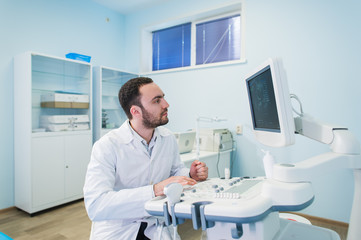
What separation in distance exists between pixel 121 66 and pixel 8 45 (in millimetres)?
1713

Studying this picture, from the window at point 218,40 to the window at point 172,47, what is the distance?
20 centimetres

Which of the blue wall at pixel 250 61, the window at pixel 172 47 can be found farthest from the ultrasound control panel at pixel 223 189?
the window at pixel 172 47

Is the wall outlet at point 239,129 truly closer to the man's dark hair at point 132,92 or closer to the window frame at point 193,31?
the window frame at point 193,31

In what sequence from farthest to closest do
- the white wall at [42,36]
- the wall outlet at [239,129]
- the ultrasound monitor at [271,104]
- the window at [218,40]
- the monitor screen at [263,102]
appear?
1. the window at [218,40]
2. the wall outlet at [239,129]
3. the white wall at [42,36]
4. the monitor screen at [263,102]
5. the ultrasound monitor at [271,104]

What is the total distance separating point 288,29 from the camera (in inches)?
108

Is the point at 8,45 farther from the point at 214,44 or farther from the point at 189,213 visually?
the point at 189,213

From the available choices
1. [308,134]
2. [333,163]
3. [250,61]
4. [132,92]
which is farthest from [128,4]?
[333,163]

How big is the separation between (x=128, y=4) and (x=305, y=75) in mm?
2812

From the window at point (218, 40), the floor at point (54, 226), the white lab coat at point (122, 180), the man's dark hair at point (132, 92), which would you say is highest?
the window at point (218, 40)

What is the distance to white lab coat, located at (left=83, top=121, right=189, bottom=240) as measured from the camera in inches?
41.5

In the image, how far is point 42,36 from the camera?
10.5 feet

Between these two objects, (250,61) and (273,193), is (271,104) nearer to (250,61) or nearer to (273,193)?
(273,193)

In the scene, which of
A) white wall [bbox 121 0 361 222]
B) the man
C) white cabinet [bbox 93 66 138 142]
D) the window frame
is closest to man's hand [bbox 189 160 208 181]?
the man

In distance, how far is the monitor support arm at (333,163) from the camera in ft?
2.64
